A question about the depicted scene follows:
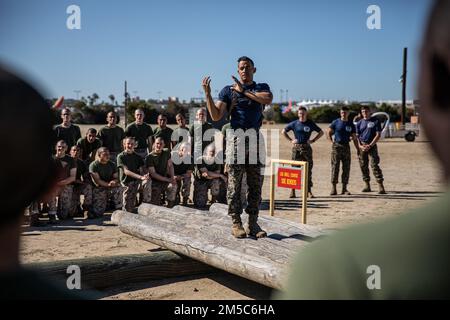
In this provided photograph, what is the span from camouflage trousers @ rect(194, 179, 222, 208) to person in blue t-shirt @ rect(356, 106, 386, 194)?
3.69m

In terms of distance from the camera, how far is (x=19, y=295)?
3.03ft

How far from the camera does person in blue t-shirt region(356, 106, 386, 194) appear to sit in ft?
38.7

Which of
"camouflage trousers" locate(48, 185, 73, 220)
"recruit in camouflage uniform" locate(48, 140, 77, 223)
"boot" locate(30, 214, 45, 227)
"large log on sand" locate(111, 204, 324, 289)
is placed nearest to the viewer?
"large log on sand" locate(111, 204, 324, 289)

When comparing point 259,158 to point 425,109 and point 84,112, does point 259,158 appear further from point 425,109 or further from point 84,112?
point 84,112

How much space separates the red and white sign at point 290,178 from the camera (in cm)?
782

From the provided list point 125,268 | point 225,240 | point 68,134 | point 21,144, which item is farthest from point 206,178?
point 21,144

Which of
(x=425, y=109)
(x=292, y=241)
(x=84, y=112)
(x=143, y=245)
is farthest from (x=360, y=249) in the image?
(x=84, y=112)

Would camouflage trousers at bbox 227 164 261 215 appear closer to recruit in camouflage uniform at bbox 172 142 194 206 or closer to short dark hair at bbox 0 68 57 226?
recruit in camouflage uniform at bbox 172 142 194 206

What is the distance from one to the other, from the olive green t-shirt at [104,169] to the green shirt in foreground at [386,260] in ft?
28.5

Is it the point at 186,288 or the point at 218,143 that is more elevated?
the point at 218,143

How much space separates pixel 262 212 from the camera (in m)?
9.41

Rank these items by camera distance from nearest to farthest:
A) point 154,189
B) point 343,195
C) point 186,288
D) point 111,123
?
point 186,288, point 154,189, point 111,123, point 343,195

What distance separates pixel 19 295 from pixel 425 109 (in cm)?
74

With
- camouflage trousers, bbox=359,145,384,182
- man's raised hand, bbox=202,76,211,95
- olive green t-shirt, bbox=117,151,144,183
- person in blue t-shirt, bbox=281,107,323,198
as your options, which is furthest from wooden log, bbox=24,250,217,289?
camouflage trousers, bbox=359,145,384,182
